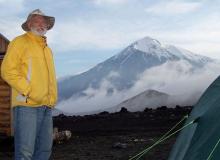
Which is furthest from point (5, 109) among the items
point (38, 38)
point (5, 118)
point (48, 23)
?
point (38, 38)

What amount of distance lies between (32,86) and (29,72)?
0.64ft

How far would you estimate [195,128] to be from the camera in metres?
7.70

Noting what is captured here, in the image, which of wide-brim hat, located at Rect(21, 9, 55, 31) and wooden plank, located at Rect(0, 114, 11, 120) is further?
wooden plank, located at Rect(0, 114, 11, 120)

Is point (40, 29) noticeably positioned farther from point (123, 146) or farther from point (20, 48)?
point (123, 146)

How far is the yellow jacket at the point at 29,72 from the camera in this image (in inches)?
297

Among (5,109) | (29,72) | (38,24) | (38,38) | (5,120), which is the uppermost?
(38,24)

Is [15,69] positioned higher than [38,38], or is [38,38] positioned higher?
[38,38]

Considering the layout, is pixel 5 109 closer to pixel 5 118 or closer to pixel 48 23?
pixel 5 118

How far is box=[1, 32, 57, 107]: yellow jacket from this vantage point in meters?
7.54

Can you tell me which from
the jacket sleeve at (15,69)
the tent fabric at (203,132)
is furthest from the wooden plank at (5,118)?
the jacket sleeve at (15,69)

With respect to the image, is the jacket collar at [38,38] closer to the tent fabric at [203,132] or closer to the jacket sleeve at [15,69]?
the jacket sleeve at [15,69]

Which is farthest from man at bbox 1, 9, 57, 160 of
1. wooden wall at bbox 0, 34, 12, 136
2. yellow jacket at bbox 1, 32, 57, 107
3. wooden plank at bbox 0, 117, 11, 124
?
wooden plank at bbox 0, 117, 11, 124

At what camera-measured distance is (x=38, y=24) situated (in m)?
7.80

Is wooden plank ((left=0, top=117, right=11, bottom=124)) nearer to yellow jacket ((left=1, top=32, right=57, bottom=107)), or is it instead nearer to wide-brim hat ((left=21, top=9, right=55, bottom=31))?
wide-brim hat ((left=21, top=9, right=55, bottom=31))
